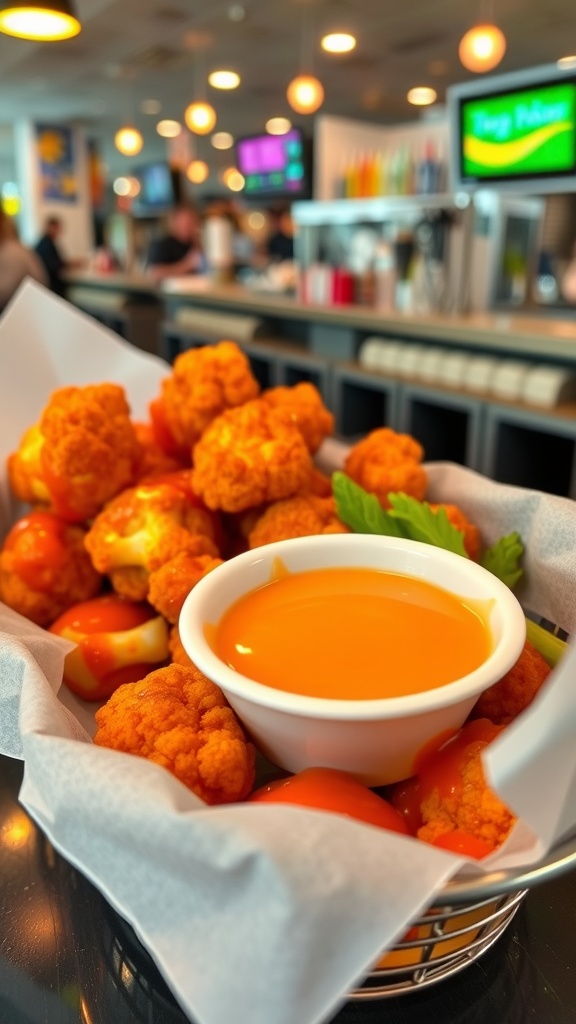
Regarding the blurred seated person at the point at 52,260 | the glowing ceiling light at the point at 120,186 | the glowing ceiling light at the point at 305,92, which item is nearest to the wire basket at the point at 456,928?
the glowing ceiling light at the point at 305,92

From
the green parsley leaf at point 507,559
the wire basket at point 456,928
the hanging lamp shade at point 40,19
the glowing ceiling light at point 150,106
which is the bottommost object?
the wire basket at point 456,928

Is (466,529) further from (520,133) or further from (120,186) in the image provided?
(120,186)

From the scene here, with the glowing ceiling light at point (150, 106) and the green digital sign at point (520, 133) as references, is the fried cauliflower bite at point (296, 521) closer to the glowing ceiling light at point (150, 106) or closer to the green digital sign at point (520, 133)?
the green digital sign at point (520, 133)

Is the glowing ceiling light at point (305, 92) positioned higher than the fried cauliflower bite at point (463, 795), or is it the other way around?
the glowing ceiling light at point (305, 92)

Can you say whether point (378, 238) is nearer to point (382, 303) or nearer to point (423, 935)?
point (382, 303)

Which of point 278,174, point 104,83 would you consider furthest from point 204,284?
point 104,83
